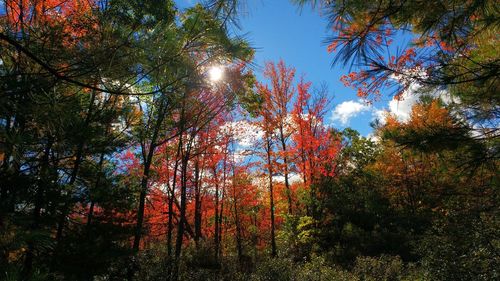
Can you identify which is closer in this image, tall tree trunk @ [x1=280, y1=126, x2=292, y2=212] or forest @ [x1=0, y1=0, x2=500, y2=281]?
forest @ [x1=0, y1=0, x2=500, y2=281]

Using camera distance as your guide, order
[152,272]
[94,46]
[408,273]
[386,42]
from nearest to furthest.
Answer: [94,46]
[386,42]
[152,272]
[408,273]

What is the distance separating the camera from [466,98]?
472cm

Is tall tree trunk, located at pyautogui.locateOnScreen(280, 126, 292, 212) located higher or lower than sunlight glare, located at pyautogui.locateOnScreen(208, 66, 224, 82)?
higher

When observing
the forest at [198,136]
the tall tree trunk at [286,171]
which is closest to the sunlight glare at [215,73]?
the forest at [198,136]

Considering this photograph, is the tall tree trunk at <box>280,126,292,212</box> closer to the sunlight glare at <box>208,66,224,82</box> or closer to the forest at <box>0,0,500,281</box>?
the forest at <box>0,0,500,281</box>

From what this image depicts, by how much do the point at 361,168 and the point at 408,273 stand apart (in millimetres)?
9902

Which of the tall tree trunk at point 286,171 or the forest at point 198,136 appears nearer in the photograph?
the forest at point 198,136

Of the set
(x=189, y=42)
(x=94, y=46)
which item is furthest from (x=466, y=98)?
(x=94, y=46)

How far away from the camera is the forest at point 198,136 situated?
273 centimetres

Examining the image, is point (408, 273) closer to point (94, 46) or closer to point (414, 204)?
point (414, 204)

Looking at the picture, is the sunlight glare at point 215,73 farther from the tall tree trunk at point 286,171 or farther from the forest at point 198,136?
the tall tree trunk at point 286,171

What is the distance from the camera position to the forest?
2734 mm

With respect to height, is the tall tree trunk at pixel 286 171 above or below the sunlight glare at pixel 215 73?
above

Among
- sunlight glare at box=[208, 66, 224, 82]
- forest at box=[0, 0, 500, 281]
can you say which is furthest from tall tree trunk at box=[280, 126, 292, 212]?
sunlight glare at box=[208, 66, 224, 82]
